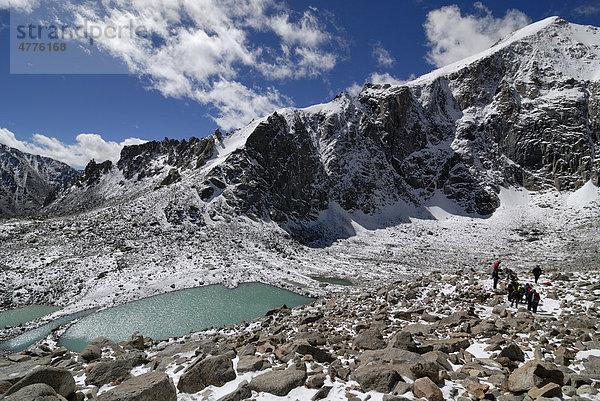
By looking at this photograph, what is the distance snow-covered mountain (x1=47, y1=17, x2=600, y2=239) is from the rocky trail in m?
51.1

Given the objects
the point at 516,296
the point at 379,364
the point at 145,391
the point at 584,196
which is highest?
the point at 584,196

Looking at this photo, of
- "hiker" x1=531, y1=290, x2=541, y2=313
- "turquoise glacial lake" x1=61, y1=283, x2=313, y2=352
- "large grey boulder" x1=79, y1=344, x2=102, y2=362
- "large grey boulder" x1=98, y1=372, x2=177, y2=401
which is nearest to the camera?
"large grey boulder" x1=98, y1=372, x2=177, y2=401

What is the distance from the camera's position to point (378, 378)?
7.89m

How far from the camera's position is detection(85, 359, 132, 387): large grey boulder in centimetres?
998

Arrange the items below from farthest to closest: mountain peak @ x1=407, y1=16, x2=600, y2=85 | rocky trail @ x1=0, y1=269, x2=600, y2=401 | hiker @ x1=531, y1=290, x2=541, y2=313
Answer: mountain peak @ x1=407, y1=16, x2=600, y2=85 < hiker @ x1=531, y1=290, x2=541, y2=313 < rocky trail @ x1=0, y1=269, x2=600, y2=401

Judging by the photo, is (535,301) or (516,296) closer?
(535,301)

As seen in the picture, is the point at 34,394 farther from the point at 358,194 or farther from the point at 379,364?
the point at 358,194

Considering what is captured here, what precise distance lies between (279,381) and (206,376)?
2667 millimetres

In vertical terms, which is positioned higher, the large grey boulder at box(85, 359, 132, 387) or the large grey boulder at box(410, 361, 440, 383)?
the large grey boulder at box(410, 361, 440, 383)

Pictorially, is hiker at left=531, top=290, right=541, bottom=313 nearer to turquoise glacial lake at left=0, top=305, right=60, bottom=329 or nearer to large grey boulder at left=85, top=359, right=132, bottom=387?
large grey boulder at left=85, top=359, right=132, bottom=387

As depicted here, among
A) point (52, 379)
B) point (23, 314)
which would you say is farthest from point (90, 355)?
point (23, 314)

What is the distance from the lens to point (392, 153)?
10475cm

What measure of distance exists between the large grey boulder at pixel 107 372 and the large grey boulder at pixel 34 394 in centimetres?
288

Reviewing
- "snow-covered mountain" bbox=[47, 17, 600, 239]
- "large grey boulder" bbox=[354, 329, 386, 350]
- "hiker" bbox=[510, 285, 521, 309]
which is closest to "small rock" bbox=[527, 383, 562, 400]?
"large grey boulder" bbox=[354, 329, 386, 350]
